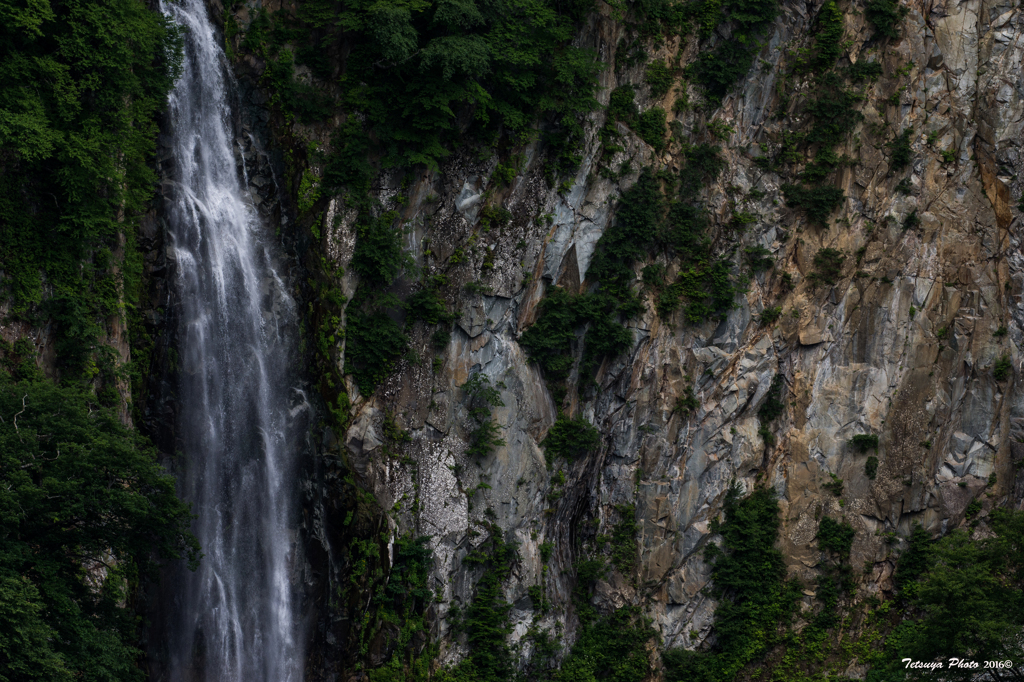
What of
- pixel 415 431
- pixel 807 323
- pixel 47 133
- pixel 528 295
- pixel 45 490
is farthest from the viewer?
pixel 807 323

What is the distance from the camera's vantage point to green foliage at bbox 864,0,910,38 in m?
21.8

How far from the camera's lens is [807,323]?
71.1 ft

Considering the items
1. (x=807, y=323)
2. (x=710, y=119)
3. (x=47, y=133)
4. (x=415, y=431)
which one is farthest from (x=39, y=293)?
(x=807, y=323)

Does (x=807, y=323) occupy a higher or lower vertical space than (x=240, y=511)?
higher

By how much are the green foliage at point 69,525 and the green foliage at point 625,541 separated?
34.4ft

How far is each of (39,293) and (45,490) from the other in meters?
4.69

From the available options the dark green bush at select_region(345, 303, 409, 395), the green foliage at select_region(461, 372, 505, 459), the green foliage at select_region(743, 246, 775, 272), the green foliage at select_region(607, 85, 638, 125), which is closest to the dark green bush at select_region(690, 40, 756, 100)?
the green foliage at select_region(607, 85, 638, 125)

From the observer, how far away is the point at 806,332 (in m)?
21.6

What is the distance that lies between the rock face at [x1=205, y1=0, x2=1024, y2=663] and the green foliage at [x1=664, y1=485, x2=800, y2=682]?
1.32 feet

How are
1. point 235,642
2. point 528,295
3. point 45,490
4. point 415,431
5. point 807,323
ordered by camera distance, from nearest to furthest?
1. point 45,490
2. point 235,642
3. point 415,431
4. point 528,295
5. point 807,323

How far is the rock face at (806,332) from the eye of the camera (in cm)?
2044

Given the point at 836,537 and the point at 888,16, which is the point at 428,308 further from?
the point at 888,16

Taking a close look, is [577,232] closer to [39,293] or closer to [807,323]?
[807,323]

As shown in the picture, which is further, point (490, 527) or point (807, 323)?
point (807, 323)
